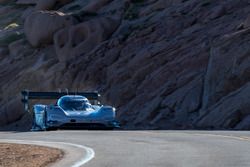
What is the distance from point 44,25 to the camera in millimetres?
58062

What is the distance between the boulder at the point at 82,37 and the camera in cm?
5466

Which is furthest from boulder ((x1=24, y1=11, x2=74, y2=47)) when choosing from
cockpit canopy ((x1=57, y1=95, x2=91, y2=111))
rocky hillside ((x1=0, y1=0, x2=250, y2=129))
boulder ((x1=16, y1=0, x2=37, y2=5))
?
cockpit canopy ((x1=57, y1=95, x2=91, y2=111))

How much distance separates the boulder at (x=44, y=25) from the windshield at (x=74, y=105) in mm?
23451

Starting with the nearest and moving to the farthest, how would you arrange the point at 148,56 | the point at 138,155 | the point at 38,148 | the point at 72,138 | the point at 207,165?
1. the point at 207,165
2. the point at 138,155
3. the point at 38,148
4. the point at 72,138
5. the point at 148,56

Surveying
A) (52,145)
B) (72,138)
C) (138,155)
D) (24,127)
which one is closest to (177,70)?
(24,127)

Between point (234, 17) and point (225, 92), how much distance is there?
9.36m

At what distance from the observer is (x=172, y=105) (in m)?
40.5

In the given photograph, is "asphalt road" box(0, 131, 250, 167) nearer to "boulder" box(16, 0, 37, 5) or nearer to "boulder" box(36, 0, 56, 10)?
"boulder" box(36, 0, 56, 10)

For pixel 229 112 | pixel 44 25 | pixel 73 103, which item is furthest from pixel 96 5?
pixel 73 103

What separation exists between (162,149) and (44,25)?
37958mm

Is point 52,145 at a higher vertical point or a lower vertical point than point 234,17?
lower

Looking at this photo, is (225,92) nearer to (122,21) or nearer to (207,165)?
(122,21)

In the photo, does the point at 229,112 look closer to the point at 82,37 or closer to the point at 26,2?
the point at 82,37

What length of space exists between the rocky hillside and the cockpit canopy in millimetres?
5416
